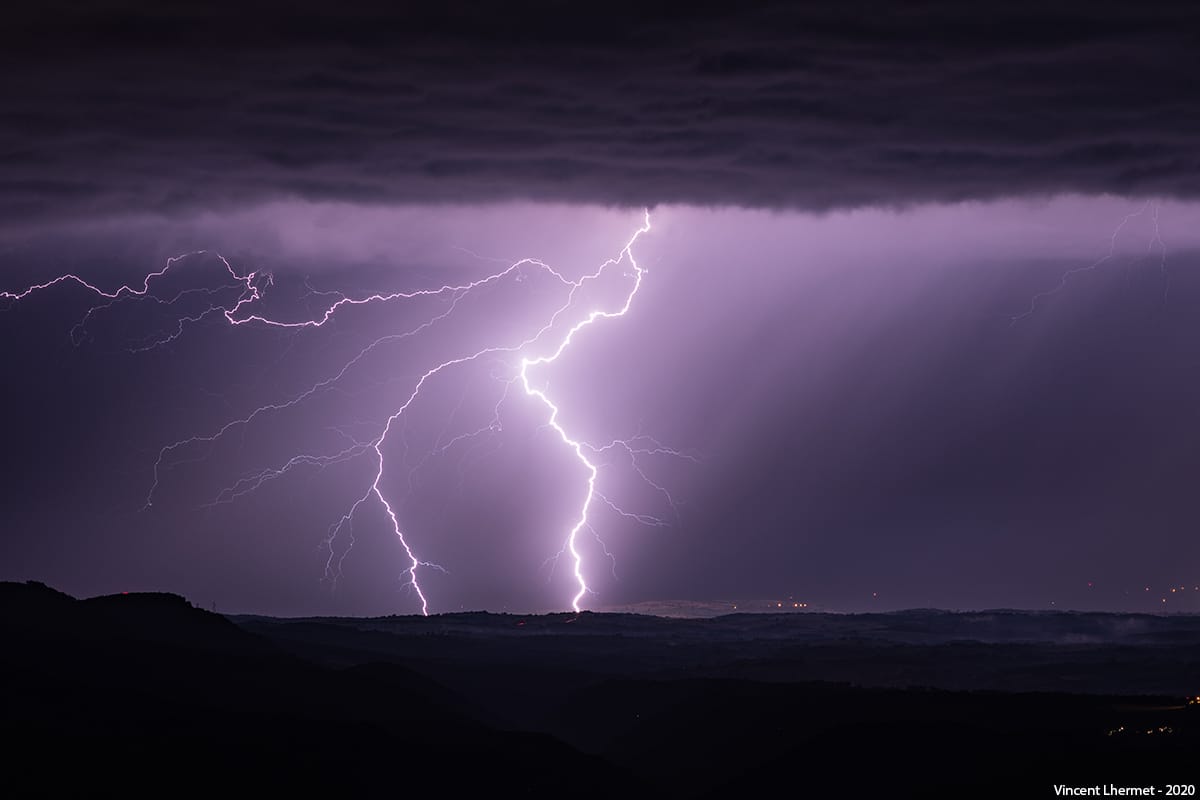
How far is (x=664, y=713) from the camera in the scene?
48.2m

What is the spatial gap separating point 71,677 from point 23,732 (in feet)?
22.5

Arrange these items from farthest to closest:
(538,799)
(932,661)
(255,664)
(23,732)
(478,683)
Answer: (932,661) < (478,683) < (255,664) < (538,799) < (23,732)

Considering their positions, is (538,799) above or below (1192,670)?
below

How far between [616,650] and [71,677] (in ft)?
207

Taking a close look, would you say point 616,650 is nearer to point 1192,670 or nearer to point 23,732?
point 1192,670

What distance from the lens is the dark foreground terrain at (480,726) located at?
28875 millimetres

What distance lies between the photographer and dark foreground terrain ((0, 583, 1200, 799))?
2888 cm

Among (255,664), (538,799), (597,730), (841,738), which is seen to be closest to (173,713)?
(538,799)

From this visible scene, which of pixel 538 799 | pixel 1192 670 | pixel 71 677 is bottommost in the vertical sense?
pixel 538 799

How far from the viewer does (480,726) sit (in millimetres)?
37969

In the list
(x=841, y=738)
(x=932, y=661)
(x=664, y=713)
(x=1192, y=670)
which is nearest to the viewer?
(x=841, y=738)

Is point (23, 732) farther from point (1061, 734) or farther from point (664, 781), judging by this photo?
point (1061, 734)

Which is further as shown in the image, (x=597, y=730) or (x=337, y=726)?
(x=597, y=730)

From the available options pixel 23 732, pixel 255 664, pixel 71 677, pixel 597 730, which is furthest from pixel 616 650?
pixel 23 732
